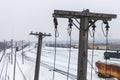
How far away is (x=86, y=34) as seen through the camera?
38.2ft

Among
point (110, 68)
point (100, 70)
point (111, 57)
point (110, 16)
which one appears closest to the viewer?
point (110, 16)

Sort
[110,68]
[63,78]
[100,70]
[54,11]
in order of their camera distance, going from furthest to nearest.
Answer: [63,78], [100,70], [110,68], [54,11]

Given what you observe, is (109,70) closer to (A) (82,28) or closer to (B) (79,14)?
(A) (82,28)

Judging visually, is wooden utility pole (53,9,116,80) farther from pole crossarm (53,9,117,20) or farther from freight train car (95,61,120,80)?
freight train car (95,61,120,80)

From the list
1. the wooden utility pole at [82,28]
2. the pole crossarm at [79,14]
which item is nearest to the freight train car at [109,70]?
the pole crossarm at [79,14]

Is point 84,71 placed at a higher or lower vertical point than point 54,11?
lower

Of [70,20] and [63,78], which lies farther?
[63,78]

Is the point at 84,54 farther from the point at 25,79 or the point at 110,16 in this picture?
the point at 25,79

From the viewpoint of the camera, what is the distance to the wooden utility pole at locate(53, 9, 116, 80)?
37.6 feet

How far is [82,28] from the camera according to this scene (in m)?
11.6

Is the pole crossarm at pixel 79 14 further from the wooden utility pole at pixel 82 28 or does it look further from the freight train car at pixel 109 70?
the freight train car at pixel 109 70

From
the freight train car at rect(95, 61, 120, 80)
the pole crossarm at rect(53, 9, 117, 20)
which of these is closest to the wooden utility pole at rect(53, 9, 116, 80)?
the pole crossarm at rect(53, 9, 117, 20)

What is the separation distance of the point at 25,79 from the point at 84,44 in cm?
2914

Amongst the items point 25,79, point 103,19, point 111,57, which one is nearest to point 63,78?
point 25,79
